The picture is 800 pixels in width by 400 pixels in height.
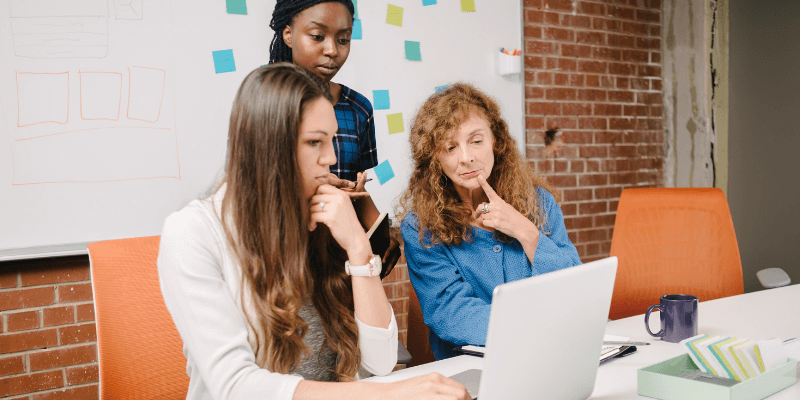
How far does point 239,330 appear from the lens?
0.96 metres

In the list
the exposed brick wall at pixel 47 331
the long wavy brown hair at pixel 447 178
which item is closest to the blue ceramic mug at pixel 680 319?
the long wavy brown hair at pixel 447 178

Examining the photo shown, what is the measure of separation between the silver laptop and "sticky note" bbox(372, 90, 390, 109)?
1.75 metres

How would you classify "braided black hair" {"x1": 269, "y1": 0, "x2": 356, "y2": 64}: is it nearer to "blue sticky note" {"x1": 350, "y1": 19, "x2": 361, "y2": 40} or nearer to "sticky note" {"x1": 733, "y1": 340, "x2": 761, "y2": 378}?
"blue sticky note" {"x1": 350, "y1": 19, "x2": 361, "y2": 40}

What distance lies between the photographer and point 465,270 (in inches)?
61.2

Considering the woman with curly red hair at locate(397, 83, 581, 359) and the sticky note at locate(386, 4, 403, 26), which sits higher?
the sticky note at locate(386, 4, 403, 26)

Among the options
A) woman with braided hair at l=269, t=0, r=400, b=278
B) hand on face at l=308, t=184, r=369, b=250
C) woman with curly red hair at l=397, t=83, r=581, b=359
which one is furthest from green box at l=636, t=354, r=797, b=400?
woman with braided hair at l=269, t=0, r=400, b=278

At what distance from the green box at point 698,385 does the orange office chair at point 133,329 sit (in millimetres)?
967

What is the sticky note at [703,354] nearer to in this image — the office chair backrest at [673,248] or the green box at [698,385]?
the green box at [698,385]

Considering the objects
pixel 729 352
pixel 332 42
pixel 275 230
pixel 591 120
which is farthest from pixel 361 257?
pixel 591 120

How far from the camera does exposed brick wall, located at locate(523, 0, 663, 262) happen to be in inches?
118

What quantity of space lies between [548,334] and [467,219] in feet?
2.62

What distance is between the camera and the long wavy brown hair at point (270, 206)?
39.8 inches

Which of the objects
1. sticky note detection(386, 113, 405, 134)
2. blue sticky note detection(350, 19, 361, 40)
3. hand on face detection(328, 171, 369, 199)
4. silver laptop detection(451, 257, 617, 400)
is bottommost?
silver laptop detection(451, 257, 617, 400)

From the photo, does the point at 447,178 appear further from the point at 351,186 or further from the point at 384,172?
the point at 384,172
